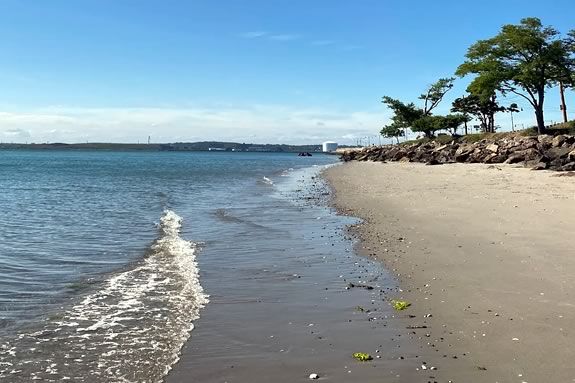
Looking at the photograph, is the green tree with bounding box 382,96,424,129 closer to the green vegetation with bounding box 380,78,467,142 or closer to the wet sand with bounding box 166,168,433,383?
the green vegetation with bounding box 380,78,467,142

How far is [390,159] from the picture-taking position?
226 feet

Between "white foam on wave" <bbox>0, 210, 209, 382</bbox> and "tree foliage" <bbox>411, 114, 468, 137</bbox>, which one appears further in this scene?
"tree foliage" <bbox>411, 114, 468, 137</bbox>

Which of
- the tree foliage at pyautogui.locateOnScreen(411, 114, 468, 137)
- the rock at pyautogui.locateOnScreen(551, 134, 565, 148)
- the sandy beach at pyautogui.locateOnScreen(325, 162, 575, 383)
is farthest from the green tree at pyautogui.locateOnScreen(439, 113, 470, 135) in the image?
the sandy beach at pyautogui.locateOnScreen(325, 162, 575, 383)

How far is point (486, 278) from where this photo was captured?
334 inches

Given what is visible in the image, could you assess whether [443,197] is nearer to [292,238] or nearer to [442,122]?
[292,238]

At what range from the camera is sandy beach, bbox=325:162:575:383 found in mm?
5367

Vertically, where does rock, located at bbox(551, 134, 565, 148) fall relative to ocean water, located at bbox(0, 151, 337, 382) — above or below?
above

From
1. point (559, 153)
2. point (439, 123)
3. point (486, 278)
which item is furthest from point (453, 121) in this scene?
point (486, 278)

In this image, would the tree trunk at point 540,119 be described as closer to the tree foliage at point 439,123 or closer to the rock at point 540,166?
the rock at point 540,166

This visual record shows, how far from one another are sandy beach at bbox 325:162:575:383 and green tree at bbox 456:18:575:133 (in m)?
36.0

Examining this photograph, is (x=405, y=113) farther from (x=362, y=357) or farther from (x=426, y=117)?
(x=362, y=357)

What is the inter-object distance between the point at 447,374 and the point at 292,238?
346 inches

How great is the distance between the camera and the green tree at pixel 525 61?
49.8 metres

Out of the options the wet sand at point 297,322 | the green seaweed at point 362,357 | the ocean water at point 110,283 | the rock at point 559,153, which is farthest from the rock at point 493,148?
the green seaweed at point 362,357
